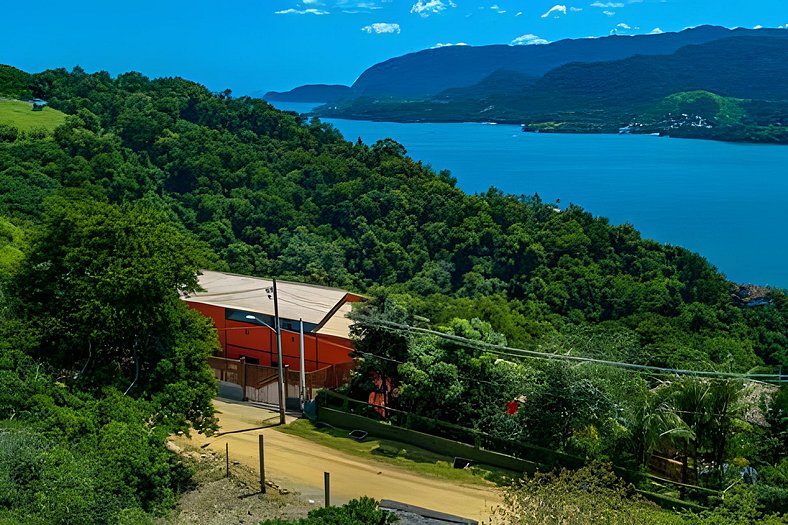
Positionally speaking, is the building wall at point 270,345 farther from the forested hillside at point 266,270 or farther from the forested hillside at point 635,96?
the forested hillside at point 635,96

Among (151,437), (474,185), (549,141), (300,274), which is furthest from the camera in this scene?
(549,141)

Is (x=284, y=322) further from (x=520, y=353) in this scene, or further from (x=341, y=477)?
(x=341, y=477)

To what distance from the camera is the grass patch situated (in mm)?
17031

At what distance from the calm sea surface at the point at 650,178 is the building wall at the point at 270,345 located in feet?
159

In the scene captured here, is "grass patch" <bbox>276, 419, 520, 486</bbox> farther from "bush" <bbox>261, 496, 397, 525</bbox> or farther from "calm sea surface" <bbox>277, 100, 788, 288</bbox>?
"calm sea surface" <bbox>277, 100, 788, 288</bbox>

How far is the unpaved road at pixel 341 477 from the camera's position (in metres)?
15.6

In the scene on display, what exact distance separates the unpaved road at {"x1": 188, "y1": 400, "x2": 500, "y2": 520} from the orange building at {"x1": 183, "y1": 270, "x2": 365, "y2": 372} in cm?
337

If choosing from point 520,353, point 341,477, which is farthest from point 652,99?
point 341,477

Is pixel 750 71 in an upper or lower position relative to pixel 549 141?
upper

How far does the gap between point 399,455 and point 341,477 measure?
5.76 ft

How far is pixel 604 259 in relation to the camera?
4881 cm

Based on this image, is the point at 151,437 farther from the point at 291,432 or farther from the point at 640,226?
the point at 640,226

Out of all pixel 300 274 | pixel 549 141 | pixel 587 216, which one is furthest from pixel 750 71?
pixel 300 274

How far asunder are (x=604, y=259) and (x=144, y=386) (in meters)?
37.1
